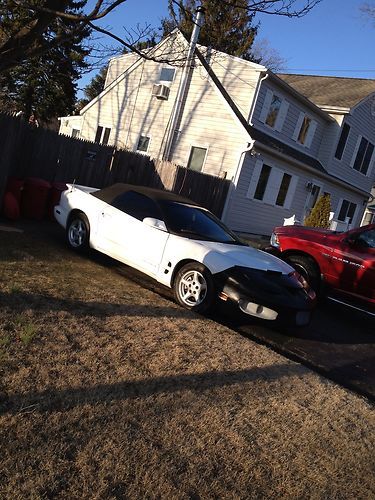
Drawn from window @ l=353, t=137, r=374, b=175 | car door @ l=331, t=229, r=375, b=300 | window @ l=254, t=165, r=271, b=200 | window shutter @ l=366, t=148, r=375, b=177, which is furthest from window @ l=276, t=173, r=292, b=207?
car door @ l=331, t=229, r=375, b=300

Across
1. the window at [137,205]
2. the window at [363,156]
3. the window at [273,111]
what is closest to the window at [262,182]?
the window at [273,111]

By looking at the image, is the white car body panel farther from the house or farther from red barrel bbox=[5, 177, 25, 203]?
the house

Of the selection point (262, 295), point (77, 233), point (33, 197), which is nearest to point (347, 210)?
point (33, 197)

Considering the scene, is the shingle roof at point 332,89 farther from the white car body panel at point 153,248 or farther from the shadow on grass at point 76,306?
the shadow on grass at point 76,306

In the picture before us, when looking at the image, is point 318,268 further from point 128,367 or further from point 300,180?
Result: point 300,180

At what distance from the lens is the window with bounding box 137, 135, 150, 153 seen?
781 inches

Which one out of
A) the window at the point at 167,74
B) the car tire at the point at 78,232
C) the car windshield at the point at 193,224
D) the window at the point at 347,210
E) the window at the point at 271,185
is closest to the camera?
the car windshield at the point at 193,224

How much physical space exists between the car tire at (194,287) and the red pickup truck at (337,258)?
3.27 metres

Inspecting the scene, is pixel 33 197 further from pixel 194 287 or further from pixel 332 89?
pixel 332 89

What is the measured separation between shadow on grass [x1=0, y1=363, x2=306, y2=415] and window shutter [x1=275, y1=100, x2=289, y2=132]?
15.7 m

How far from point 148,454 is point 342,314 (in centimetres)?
639

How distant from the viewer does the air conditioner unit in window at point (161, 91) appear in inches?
734

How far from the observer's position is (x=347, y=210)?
87.6ft

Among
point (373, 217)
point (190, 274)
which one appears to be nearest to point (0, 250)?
point (190, 274)
